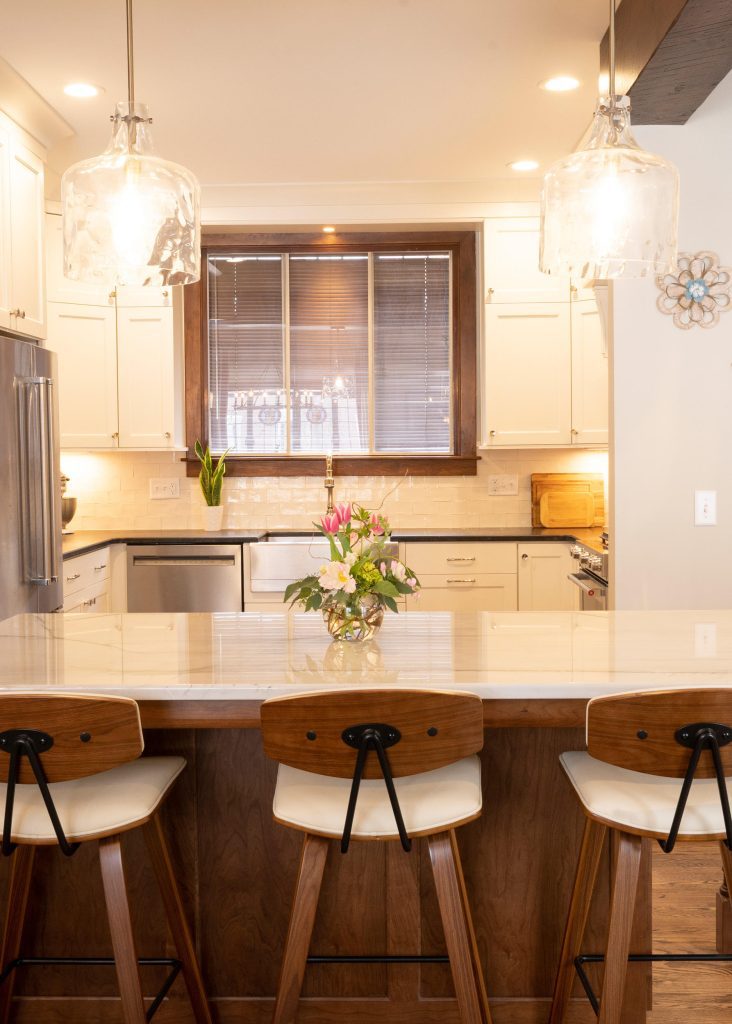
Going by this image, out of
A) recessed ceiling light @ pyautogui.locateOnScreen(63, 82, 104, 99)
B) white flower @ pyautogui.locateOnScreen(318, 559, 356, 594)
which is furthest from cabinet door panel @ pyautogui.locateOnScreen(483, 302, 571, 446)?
white flower @ pyautogui.locateOnScreen(318, 559, 356, 594)

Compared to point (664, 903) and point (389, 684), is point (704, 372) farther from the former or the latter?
point (389, 684)

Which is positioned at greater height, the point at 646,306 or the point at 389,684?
the point at 646,306

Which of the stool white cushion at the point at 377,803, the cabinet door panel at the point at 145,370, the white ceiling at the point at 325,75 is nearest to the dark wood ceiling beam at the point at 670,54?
the white ceiling at the point at 325,75

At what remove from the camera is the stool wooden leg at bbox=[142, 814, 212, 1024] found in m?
1.93

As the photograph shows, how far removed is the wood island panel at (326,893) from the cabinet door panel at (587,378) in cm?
307

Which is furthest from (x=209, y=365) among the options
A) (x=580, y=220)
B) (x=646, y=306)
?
(x=580, y=220)

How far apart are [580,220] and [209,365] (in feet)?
11.8

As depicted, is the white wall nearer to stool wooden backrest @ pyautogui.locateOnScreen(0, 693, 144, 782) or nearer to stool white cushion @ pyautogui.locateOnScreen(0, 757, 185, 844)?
stool white cushion @ pyautogui.locateOnScreen(0, 757, 185, 844)

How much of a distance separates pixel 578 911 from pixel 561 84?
2940 mm

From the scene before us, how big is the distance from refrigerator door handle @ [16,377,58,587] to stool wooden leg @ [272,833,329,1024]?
2.20m

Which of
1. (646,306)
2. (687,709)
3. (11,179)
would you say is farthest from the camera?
(11,179)

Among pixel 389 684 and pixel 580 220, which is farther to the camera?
pixel 580 220

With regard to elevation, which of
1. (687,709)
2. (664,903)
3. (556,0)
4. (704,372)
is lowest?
(664,903)

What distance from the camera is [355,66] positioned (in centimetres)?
338
